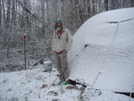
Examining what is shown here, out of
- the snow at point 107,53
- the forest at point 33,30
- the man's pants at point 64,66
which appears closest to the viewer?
the snow at point 107,53

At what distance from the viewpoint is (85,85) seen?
2742 mm

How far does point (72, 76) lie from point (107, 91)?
99 cm

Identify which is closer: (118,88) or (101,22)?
(118,88)

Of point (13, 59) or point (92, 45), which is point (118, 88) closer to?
point (92, 45)

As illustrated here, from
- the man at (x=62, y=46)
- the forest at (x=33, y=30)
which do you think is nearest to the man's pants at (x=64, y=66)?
the man at (x=62, y=46)

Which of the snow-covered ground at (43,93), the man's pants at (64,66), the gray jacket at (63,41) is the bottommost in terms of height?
the snow-covered ground at (43,93)

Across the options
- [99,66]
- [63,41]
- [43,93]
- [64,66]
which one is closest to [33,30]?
[63,41]

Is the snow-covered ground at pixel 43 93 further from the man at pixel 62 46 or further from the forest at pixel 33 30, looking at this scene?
the forest at pixel 33 30

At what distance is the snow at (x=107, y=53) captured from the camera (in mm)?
2451

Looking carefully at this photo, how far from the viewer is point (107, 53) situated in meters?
2.78

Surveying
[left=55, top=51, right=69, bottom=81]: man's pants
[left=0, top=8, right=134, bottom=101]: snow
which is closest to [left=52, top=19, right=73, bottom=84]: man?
[left=55, top=51, right=69, bottom=81]: man's pants

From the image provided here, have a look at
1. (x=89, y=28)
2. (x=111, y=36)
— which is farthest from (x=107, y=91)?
(x=89, y=28)

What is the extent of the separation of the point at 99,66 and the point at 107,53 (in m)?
0.35

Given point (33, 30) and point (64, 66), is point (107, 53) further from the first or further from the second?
point (33, 30)
